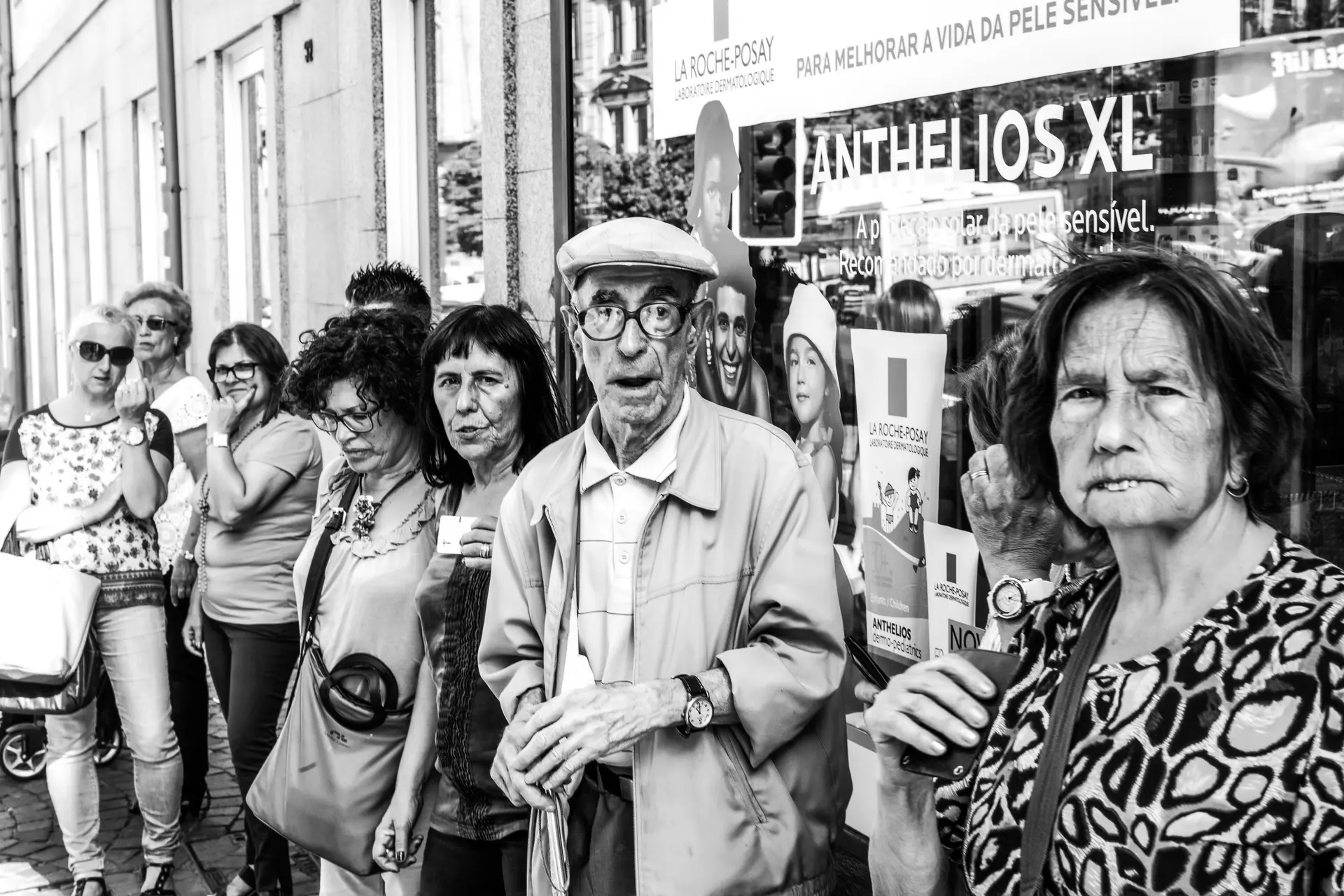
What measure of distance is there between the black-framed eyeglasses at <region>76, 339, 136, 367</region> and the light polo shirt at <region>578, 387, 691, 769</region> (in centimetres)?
334

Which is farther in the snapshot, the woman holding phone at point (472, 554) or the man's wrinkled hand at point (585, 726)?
the woman holding phone at point (472, 554)

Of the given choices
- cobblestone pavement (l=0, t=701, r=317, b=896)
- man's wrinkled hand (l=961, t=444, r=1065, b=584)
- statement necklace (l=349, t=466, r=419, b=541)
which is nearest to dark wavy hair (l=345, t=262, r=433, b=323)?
statement necklace (l=349, t=466, r=419, b=541)

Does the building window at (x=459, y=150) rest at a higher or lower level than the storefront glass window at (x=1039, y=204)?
higher

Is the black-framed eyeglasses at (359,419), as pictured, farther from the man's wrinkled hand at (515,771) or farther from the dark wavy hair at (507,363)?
the man's wrinkled hand at (515,771)

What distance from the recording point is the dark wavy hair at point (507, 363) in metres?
3.67

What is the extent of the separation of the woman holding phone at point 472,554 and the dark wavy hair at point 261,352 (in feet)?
6.38

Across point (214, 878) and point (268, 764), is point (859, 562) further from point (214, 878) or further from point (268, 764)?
point (214, 878)

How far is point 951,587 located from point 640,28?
274cm

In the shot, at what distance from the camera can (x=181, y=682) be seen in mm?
6266

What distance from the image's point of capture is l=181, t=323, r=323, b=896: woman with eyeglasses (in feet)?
16.5

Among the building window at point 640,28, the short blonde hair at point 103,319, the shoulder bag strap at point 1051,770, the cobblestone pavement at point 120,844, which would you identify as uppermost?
the building window at point 640,28

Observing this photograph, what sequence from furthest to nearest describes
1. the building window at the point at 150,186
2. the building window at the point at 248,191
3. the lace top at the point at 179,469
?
the building window at the point at 150,186, the building window at the point at 248,191, the lace top at the point at 179,469

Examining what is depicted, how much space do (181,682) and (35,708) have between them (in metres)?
1.06

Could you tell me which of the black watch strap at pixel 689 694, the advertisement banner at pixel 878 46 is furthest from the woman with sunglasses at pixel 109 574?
the black watch strap at pixel 689 694
